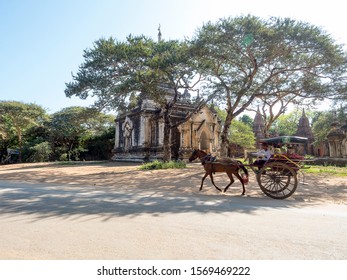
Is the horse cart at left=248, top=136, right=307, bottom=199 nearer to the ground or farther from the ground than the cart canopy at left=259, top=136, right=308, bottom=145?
nearer to the ground

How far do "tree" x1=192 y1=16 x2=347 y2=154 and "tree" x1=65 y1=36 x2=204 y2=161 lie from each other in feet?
5.07

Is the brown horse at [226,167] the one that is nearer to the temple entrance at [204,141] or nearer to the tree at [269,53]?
the tree at [269,53]

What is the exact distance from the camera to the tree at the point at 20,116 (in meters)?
30.8

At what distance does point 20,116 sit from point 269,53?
95.6 ft

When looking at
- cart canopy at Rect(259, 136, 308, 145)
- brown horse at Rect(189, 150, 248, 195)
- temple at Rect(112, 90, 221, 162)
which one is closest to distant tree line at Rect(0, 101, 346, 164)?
temple at Rect(112, 90, 221, 162)

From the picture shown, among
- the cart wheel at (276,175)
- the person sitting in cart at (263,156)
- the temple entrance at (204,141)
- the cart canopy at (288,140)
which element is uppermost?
the temple entrance at (204,141)

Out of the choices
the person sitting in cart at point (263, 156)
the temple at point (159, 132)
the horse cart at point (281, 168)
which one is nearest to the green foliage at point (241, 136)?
the temple at point (159, 132)

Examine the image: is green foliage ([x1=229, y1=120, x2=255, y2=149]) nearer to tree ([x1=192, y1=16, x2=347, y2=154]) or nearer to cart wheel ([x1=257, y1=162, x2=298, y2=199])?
tree ([x1=192, y1=16, x2=347, y2=154])

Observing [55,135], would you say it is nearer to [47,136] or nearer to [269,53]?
[47,136]

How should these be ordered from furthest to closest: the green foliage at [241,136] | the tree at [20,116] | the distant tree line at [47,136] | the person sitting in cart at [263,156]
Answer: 1. the green foliage at [241,136]
2. the distant tree line at [47,136]
3. the tree at [20,116]
4. the person sitting in cart at [263,156]

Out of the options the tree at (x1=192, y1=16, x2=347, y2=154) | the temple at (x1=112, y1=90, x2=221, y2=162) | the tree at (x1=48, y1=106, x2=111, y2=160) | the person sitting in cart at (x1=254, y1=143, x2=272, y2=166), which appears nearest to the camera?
the person sitting in cart at (x1=254, y1=143, x2=272, y2=166)

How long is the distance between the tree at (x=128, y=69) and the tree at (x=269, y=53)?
155 cm

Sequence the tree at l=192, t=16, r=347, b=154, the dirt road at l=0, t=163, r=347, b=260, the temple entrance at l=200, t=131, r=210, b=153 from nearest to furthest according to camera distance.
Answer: the dirt road at l=0, t=163, r=347, b=260
the tree at l=192, t=16, r=347, b=154
the temple entrance at l=200, t=131, r=210, b=153

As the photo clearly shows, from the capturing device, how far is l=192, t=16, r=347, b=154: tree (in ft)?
45.9
